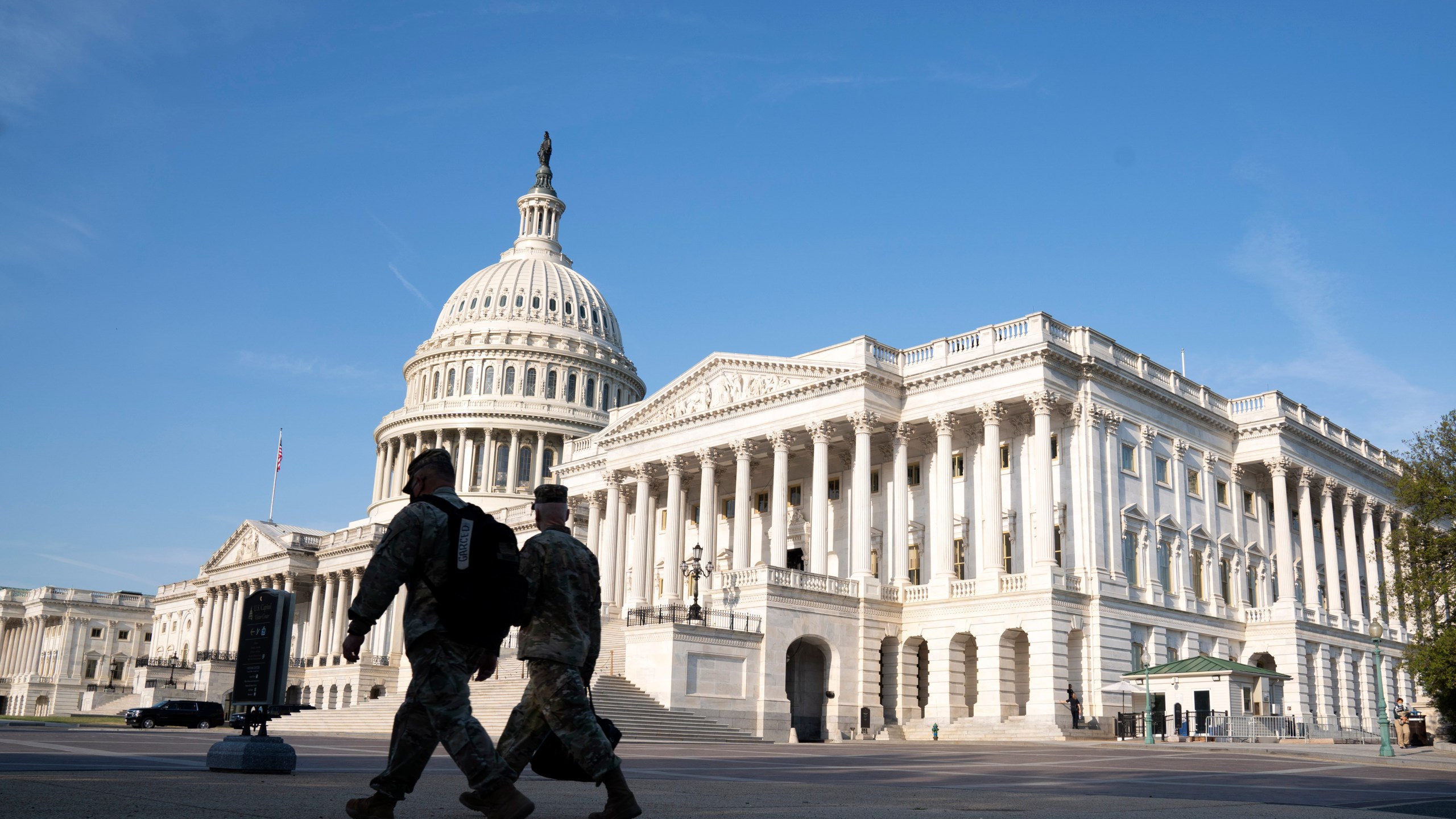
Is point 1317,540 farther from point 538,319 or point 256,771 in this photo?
point 538,319

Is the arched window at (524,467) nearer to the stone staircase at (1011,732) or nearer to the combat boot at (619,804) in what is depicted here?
the stone staircase at (1011,732)

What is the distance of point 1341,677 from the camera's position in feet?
200

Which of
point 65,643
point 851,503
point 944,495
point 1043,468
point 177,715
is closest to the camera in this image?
point 1043,468

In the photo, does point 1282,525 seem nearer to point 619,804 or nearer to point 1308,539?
point 1308,539

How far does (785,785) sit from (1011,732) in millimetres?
33866

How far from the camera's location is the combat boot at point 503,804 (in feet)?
26.5

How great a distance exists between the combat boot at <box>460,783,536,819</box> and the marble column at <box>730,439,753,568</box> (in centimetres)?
4916

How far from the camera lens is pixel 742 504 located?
191ft

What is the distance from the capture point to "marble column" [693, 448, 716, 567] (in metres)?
59.4

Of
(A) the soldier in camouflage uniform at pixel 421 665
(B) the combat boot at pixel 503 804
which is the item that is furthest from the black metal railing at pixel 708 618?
(B) the combat boot at pixel 503 804

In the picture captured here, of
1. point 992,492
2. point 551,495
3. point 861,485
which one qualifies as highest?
point 861,485

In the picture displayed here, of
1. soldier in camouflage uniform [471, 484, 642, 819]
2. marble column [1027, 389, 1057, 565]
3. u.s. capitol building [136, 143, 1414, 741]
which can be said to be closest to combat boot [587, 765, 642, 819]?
soldier in camouflage uniform [471, 484, 642, 819]

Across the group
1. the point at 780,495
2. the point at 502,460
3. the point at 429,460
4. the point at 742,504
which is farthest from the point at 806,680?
the point at 502,460

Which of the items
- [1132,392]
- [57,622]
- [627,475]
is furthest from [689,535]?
[57,622]
